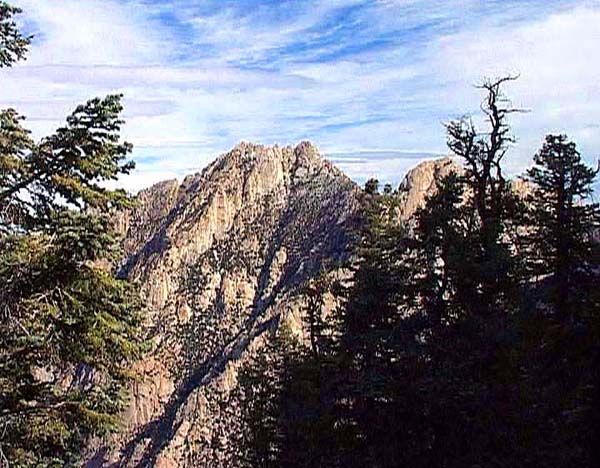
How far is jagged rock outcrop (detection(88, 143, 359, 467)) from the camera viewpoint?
121188mm

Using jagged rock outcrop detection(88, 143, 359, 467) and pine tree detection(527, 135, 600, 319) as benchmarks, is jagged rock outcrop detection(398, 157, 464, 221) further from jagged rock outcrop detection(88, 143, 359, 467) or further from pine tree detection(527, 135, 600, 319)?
pine tree detection(527, 135, 600, 319)

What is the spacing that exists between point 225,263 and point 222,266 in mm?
925

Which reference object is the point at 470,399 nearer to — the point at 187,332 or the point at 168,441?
the point at 168,441

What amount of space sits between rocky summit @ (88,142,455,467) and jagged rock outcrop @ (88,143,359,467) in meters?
0.27

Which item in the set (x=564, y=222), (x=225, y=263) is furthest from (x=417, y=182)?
(x=564, y=222)

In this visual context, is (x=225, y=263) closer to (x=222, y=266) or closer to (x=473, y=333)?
(x=222, y=266)

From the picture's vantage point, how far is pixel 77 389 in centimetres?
973

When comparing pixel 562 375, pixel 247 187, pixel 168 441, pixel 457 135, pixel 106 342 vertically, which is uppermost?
pixel 247 187

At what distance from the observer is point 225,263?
558ft

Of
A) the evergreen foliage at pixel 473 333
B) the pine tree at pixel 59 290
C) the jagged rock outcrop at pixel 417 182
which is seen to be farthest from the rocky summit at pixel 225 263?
the pine tree at pixel 59 290

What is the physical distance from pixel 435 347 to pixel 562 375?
2.84m

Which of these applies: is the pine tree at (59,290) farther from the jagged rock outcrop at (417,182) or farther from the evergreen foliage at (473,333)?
the jagged rock outcrop at (417,182)

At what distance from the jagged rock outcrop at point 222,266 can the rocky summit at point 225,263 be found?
0.27 meters

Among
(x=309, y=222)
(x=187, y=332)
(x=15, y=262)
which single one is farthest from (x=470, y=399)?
(x=309, y=222)
